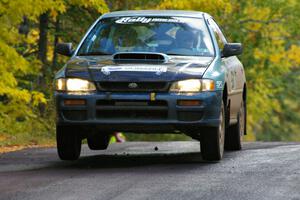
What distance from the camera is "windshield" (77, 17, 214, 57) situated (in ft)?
40.4

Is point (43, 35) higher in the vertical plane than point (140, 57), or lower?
lower

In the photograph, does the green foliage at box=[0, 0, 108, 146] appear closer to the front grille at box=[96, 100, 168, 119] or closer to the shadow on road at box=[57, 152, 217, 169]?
the shadow on road at box=[57, 152, 217, 169]

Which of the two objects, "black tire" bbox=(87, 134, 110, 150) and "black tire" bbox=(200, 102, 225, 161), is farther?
"black tire" bbox=(87, 134, 110, 150)

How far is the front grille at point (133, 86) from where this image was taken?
11.2m

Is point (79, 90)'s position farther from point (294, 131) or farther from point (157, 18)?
point (294, 131)

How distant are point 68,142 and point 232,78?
233 cm

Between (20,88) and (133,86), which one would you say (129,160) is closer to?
(133,86)

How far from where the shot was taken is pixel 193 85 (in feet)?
36.9

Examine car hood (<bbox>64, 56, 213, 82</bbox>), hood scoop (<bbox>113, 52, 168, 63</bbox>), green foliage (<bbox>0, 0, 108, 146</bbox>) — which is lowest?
green foliage (<bbox>0, 0, 108, 146</bbox>)

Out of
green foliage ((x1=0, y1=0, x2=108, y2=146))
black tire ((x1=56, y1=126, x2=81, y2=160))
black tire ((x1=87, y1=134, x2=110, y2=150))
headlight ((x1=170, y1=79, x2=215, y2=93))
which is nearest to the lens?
headlight ((x1=170, y1=79, x2=215, y2=93))

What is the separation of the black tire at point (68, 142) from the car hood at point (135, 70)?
0.75 meters

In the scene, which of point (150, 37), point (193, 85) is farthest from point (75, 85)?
point (150, 37)

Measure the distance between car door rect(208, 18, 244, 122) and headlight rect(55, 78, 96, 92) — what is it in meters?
1.89

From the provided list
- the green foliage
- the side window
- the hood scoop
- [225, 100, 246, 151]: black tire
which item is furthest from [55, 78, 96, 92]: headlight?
the green foliage
